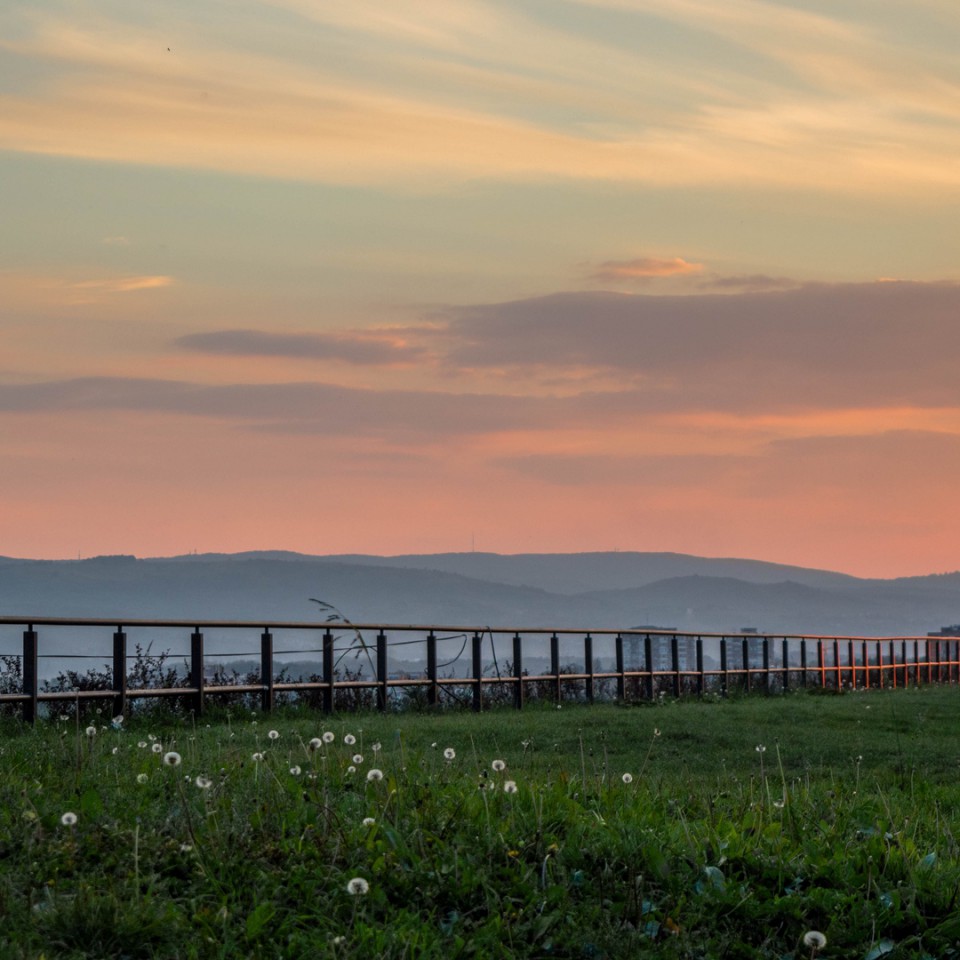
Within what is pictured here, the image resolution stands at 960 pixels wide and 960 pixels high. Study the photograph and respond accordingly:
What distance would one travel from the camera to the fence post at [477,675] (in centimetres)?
2584

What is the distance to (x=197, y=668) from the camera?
20.7 m

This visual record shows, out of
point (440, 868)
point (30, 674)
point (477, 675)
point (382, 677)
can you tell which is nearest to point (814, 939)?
point (440, 868)

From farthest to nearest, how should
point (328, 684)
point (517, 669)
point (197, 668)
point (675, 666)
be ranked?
point (675, 666) → point (517, 669) → point (328, 684) → point (197, 668)

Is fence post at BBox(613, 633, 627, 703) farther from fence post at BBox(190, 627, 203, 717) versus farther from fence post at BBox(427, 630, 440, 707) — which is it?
fence post at BBox(190, 627, 203, 717)

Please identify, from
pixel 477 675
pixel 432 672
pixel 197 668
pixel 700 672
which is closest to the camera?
pixel 197 668

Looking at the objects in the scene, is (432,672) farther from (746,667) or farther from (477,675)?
(746,667)

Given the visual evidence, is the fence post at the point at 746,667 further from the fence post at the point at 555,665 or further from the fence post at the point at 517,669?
the fence post at the point at 517,669

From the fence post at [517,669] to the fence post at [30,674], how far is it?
10.7 m

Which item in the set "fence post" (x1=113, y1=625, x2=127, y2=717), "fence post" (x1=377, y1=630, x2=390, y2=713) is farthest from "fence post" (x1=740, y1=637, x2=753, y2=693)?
"fence post" (x1=113, y1=625, x2=127, y2=717)

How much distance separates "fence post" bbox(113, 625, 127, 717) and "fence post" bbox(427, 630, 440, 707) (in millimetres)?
6427

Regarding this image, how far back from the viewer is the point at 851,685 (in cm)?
4700

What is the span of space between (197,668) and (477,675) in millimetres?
6750

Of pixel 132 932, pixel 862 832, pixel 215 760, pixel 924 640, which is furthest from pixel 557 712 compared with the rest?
pixel 924 640

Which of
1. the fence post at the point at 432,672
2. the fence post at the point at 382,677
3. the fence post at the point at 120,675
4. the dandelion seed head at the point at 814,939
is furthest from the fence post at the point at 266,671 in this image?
the dandelion seed head at the point at 814,939
